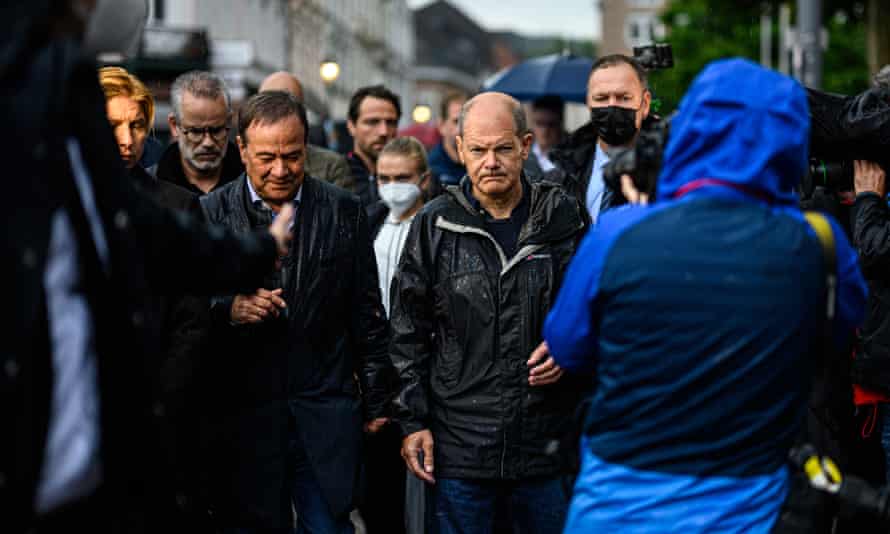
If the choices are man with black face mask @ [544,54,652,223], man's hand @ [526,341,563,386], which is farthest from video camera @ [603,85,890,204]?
man with black face mask @ [544,54,652,223]

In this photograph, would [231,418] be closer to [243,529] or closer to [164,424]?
[243,529]

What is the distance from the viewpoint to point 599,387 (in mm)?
3760

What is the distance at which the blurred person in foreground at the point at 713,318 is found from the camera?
3.53m

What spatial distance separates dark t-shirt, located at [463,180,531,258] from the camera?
5398 millimetres

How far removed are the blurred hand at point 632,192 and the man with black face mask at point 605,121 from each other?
231 cm

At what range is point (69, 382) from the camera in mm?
3002

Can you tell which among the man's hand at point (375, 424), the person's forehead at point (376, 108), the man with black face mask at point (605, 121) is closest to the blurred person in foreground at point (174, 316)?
the man's hand at point (375, 424)

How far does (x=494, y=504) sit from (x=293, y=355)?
935 millimetres

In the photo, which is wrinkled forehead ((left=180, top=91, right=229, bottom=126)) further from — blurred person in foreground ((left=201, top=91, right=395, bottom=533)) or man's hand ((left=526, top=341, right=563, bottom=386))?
man's hand ((left=526, top=341, right=563, bottom=386))

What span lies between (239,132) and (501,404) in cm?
151

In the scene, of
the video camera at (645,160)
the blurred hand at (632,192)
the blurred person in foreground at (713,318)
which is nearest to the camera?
the blurred person in foreground at (713,318)

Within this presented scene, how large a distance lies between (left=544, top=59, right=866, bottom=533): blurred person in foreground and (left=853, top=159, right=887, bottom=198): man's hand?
7.72 ft

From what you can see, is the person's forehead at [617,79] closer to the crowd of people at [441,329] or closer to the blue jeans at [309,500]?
the crowd of people at [441,329]

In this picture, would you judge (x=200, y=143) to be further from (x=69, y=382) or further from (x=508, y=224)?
(x=69, y=382)
